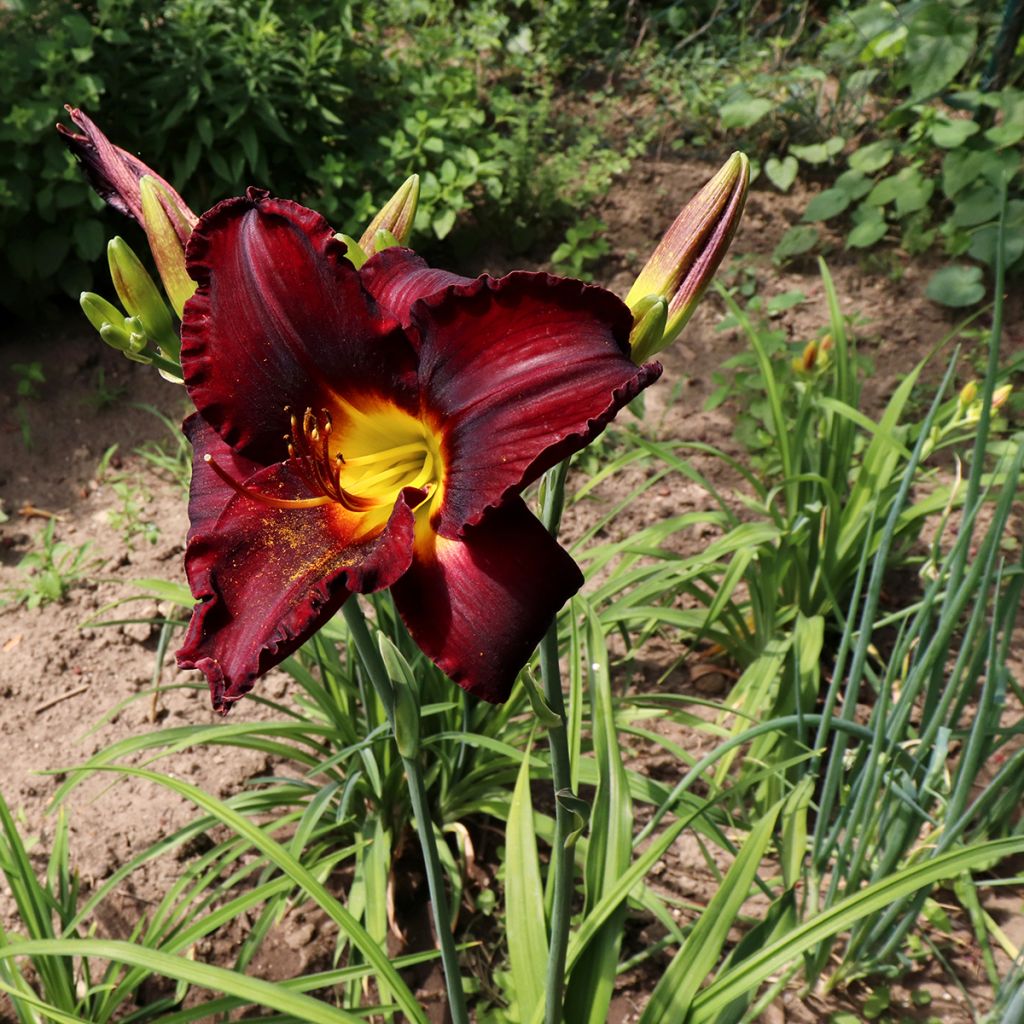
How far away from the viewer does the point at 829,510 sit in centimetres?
204

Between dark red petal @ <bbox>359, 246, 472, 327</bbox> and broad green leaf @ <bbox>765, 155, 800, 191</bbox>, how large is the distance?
316 centimetres

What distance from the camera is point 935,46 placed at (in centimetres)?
315

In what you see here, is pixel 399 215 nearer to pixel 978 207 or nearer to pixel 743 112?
pixel 978 207

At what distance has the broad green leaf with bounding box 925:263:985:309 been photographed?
2906 mm

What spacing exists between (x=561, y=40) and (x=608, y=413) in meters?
4.41

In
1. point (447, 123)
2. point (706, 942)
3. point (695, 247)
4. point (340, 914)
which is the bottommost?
point (706, 942)

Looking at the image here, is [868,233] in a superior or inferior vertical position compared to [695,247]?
inferior

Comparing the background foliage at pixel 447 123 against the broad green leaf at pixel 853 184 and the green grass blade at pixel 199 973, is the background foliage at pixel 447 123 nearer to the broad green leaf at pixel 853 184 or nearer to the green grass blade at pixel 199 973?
the broad green leaf at pixel 853 184

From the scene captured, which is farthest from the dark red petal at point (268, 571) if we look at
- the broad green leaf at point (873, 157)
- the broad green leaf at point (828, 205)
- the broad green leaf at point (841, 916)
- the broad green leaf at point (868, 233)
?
the broad green leaf at point (873, 157)

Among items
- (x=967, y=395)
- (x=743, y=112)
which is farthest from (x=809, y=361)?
(x=743, y=112)

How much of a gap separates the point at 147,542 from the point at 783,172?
2.79 metres

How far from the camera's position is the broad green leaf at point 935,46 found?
3.10 meters

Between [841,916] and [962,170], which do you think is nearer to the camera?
[841,916]

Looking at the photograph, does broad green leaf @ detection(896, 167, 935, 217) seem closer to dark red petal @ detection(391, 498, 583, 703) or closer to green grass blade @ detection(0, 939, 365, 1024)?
dark red petal @ detection(391, 498, 583, 703)
